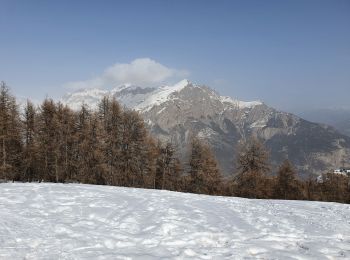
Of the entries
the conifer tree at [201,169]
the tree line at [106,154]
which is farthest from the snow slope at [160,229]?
A: the conifer tree at [201,169]

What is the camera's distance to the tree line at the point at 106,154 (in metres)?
51.0

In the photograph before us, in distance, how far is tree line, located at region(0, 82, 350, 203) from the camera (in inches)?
2008

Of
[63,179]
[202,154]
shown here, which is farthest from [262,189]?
[63,179]

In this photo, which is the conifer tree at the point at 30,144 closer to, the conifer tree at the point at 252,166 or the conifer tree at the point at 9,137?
the conifer tree at the point at 9,137

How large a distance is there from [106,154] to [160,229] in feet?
130

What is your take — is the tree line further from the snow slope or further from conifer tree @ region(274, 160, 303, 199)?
the snow slope

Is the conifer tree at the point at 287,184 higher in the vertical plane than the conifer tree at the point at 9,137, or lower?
lower

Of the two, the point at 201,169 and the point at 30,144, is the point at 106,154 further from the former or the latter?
the point at 201,169

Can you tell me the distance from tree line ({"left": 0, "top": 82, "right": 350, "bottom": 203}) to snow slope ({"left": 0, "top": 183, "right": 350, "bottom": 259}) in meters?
29.6

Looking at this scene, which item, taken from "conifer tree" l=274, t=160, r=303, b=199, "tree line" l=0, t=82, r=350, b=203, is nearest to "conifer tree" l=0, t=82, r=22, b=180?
"tree line" l=0, t=82, r=350, b=203

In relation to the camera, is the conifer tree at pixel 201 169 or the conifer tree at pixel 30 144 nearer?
the conifer tree at pixel 30 144

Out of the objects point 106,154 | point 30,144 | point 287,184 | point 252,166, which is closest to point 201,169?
point 252,166

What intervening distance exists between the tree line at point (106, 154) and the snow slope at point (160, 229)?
1167 inches

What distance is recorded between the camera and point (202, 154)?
183 ft
